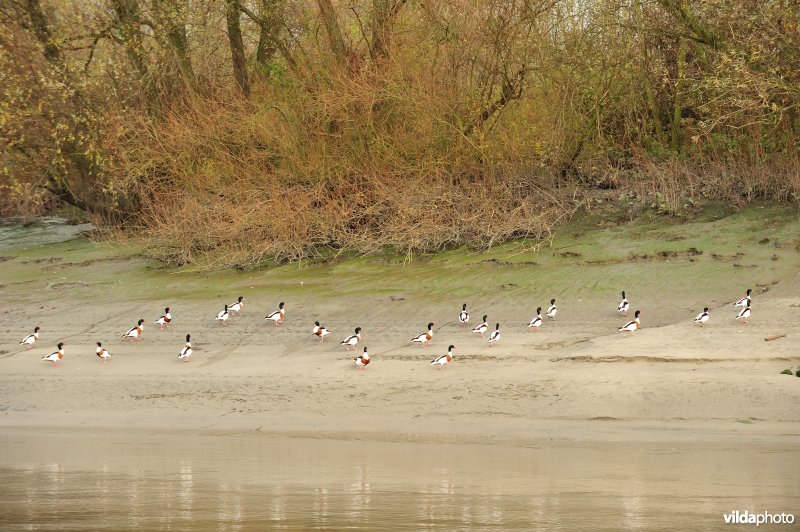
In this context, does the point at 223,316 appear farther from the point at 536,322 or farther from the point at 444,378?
the point at 536,322

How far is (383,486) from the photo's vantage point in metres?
9.72

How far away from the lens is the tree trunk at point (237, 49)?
920 inches

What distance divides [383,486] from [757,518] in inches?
127

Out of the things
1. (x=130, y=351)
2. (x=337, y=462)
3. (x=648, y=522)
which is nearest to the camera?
(x=648, y=522)

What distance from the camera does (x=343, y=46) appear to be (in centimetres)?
2155

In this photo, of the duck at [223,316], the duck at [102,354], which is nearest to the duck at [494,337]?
the duck at [223,316]

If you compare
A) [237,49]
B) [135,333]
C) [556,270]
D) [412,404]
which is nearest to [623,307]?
[556,270]

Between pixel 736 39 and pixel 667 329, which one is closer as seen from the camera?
pixel 667 329

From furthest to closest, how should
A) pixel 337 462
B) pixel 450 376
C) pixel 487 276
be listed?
pixel 487 276 < pixel 450 376 < pixel 337 462

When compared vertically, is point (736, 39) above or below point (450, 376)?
above

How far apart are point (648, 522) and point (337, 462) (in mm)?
3414

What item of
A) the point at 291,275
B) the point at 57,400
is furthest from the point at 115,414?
the point at 291,275

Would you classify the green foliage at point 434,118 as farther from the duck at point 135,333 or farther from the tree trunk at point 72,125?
the duck at point 135,333

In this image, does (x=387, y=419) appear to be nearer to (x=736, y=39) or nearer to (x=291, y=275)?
(x=291, y=275)
